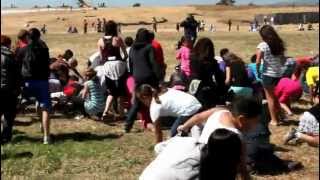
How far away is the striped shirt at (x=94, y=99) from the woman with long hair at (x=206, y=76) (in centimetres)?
246

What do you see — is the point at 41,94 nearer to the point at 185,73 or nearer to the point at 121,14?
the point at 185,73

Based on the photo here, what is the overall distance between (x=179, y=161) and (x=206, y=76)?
455 cm

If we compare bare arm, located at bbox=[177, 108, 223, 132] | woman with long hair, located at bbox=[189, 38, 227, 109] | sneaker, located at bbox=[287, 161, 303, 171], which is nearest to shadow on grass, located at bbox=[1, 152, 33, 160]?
woman with long hair, located at bbox=[189, 38, 227, 109]

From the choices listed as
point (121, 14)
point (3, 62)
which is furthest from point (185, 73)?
point (121, 14)

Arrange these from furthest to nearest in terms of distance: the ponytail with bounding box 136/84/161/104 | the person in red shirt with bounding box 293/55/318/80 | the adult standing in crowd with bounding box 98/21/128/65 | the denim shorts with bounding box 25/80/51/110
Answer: the person in red shirt with bounding box 293/55/318/80
the adult standing in crowd with bounding box 98/21/128/65
the denim shorts with bounding box 25/80/51/110
the ponytail with bounding box 136/84/161/104

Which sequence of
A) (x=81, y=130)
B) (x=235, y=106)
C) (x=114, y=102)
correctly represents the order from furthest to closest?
1. (x=114, y=102)
2. (x=81, y=130)
3. (x=235, y=106)

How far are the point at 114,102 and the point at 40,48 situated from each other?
261cm

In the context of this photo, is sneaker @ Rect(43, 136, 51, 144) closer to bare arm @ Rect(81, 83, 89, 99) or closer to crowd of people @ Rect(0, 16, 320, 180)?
crowd of people @ Rect(0, 16, 320, 180)

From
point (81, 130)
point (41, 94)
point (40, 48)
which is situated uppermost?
point (40, 48)

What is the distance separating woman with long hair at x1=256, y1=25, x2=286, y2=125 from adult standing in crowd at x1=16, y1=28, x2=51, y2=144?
309cm

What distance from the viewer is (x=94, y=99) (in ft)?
36.7

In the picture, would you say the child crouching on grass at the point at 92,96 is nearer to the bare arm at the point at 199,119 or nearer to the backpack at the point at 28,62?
the backpack at the point at 28,62

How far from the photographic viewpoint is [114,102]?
11.4 metres

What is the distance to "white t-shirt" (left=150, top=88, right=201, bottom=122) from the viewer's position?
748 cm
